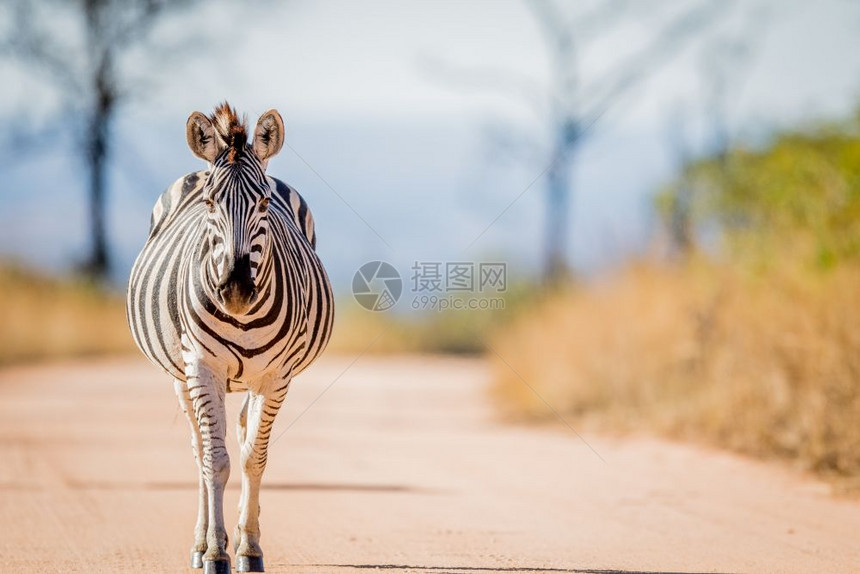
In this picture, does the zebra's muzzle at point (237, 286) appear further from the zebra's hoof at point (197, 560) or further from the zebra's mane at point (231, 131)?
the zebra's hoof at point (197, 560)

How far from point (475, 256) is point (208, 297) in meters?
21.4

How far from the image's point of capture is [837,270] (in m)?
10.5

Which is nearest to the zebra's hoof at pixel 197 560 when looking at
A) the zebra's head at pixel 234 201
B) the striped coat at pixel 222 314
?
the striped coat at pixel 222 314

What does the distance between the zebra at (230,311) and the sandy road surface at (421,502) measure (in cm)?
52

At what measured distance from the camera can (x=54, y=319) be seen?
2272cm

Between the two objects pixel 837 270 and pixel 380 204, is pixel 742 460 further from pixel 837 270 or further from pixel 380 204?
pixel 380 204

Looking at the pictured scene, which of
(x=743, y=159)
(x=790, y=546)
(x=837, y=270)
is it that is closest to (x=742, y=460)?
(x=837, y=270)

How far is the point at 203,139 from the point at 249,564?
216cm

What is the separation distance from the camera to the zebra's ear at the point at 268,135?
5.76m

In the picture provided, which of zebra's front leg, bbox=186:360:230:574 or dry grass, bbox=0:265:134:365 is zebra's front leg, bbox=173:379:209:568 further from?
dry grass, bbox=0:265:134:365

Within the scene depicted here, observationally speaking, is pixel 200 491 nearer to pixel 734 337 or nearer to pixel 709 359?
pixel 734 337

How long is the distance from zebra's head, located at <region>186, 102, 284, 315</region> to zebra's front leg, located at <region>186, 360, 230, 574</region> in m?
0.45

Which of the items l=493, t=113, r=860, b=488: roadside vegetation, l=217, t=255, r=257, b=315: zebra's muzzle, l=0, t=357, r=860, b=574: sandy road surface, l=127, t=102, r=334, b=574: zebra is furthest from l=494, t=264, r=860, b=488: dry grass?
l=217, t=255, r=257, b=315: zebra's muzzle

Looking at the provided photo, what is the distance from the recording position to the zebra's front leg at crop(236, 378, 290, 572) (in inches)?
226
